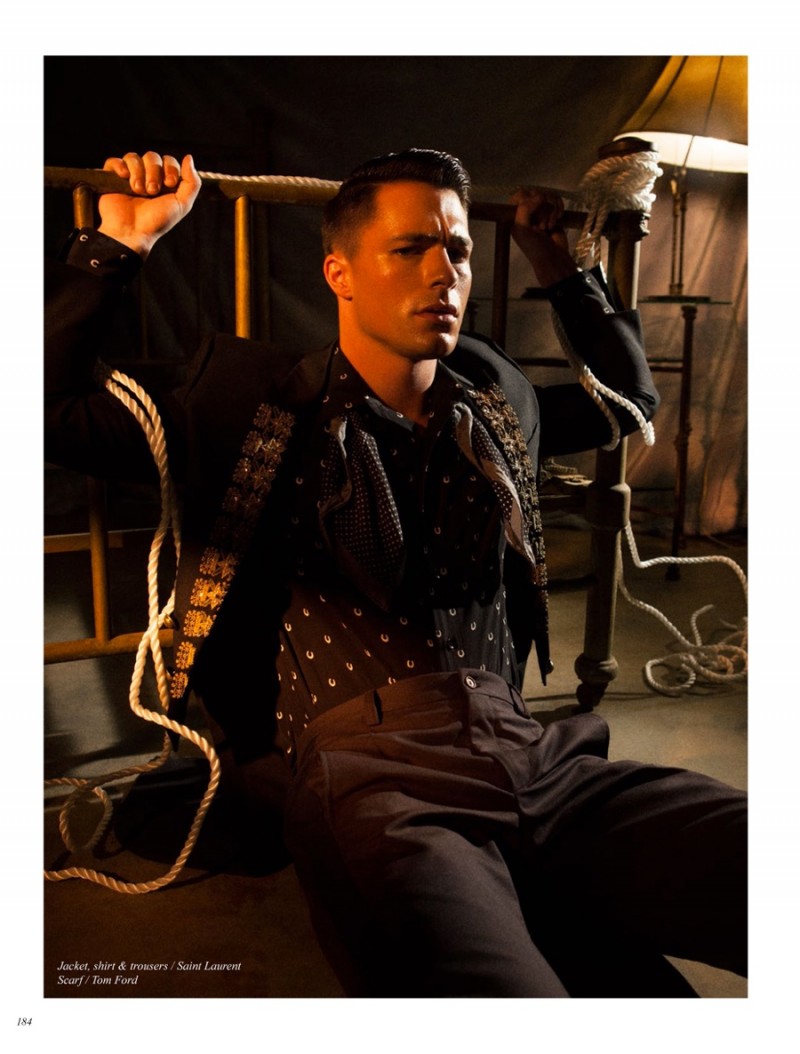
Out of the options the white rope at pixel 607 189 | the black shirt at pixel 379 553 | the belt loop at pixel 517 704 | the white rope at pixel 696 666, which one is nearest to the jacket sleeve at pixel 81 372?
the black shirt at pixel 379 553

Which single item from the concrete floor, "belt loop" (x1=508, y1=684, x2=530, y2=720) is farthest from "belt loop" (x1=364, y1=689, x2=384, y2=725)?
the concrete floor

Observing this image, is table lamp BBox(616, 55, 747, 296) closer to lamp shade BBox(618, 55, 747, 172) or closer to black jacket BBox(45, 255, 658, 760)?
lamp shade BBox(618, 55, 747, 172)

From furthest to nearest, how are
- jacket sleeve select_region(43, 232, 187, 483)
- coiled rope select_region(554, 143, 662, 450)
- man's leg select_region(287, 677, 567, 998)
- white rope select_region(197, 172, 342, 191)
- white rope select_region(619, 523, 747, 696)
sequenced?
white rope select_region(619, 523, 747, 696) < coiled rope select_region(554, 143, 662, 450) < white rope select_region(197, 172, 342, 191) < jacket sleeve select_region(43, 232, 187, 483) < man's leg select_region(287, 677, 567, 998)

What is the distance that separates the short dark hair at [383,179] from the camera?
3.55ft

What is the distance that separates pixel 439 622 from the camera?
1.14 meters

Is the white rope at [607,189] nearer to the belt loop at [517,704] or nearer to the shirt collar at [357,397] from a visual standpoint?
the shirt collar at [357,397]

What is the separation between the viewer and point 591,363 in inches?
55.6

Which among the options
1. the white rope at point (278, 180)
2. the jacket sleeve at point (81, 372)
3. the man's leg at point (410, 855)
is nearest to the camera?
the man's leg at point (410, 855)

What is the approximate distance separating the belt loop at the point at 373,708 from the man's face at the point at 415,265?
0.44 meters

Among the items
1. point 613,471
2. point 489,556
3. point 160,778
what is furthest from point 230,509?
point 613,471

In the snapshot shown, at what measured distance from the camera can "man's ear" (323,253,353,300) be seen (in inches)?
44.5

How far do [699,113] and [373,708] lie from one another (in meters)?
1.66

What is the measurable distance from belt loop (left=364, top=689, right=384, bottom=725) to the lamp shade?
99 cm

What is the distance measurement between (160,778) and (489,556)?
76 centimetres
